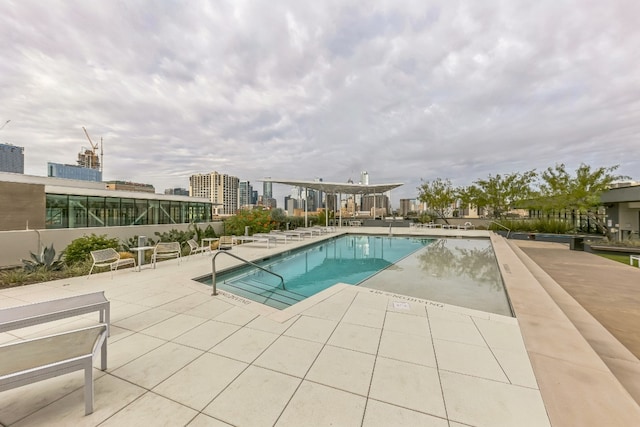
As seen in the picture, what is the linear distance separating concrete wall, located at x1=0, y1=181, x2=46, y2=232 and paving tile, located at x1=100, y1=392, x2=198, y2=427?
9999mm

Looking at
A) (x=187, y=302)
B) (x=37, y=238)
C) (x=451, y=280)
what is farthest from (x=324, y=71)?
(x=37, y=238)

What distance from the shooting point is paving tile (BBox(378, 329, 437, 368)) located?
7.59 ft

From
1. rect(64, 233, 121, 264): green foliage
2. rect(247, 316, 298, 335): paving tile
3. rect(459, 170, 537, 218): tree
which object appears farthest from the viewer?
rect(459, 170, 537, 218): tree

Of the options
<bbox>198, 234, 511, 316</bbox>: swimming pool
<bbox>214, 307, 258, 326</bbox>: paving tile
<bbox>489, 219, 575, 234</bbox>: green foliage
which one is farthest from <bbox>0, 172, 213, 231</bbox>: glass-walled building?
<bbox>489, 219, 575, 234</bbox>: green foliage

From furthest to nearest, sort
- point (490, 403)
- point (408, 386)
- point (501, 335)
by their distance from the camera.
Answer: point (501, 335) → point (408, 386) → point (490, 403)

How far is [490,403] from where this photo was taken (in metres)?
1.74

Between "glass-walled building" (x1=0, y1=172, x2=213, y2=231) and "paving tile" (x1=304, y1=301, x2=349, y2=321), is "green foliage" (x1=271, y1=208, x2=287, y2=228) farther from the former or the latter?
"paving tile" (x1=304, y1=301, x2=349, y2=321)

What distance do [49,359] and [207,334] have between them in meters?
1.45

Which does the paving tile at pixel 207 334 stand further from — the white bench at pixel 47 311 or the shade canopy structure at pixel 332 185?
the shade canopy structure at pixel 332 185

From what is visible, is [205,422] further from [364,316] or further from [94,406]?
[364,316]

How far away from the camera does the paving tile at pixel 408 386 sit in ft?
5.66

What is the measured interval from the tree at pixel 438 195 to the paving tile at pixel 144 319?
946 inches

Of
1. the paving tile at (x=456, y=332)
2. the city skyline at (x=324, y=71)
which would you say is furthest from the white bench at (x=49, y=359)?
the city skyline at (x=324, y=71)

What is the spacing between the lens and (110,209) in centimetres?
991
